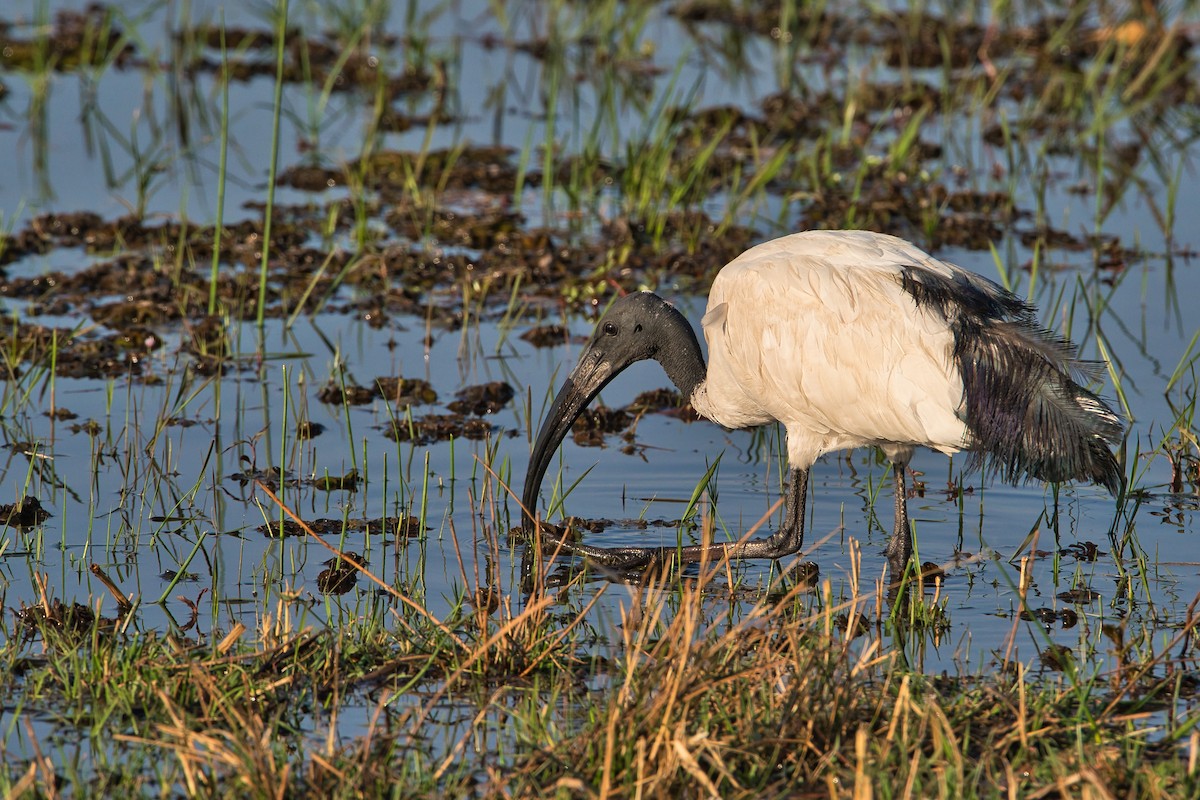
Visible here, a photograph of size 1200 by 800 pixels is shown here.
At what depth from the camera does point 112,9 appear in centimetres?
1098

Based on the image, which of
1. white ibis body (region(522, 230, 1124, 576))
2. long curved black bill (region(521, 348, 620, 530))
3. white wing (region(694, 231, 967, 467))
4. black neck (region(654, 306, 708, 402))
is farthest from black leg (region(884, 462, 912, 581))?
long curved black bill (region(521, 348, 620, 530))

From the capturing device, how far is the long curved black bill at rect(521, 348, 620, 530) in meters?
6.12

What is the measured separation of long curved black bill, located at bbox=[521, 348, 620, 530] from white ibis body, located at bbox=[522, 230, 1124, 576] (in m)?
0.10

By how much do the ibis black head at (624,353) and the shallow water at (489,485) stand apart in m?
0.13

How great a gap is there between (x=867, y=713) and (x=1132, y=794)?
2.20ft

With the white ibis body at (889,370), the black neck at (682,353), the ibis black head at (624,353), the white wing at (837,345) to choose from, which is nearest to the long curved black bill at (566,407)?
the ibis black head at (624,353)

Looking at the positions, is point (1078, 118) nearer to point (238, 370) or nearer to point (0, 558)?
point (238, 370)

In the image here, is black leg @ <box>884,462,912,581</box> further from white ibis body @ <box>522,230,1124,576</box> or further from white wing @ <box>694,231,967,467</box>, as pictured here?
white wing @ <box>694,231,967,467</box>

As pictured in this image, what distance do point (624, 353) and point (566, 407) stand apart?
11.6 inches

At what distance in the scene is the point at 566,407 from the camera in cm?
621

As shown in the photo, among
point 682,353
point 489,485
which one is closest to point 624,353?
point 682,353

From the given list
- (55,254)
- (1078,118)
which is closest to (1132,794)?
(55,254)

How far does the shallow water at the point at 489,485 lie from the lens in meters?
5.22

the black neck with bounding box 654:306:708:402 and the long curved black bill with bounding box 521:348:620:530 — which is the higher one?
the black neck with bounding box 654:306:708:402
